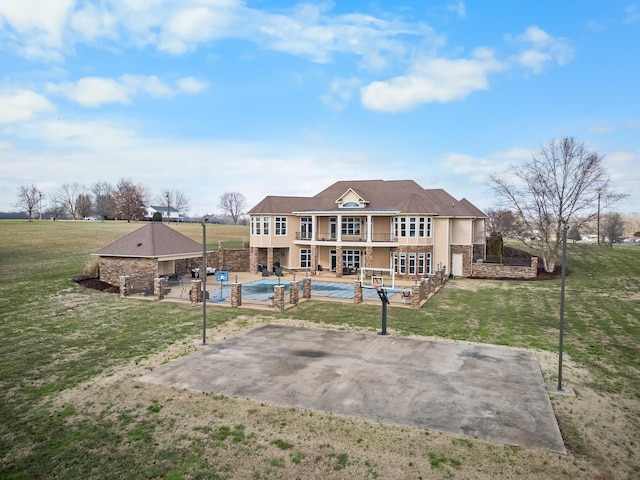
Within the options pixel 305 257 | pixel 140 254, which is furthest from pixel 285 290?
pixel 140 254

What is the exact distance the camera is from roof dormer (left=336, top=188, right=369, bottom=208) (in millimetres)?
36094

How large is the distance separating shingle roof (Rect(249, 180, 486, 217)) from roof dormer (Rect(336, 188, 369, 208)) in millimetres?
715

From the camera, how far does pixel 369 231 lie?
113 ft

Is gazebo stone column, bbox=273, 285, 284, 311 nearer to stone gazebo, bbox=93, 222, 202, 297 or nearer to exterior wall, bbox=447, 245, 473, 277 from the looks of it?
stone gazebo, bbox=93, 222, 202, 297

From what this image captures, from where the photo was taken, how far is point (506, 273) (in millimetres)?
34750

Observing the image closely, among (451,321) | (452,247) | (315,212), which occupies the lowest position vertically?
(451,321)

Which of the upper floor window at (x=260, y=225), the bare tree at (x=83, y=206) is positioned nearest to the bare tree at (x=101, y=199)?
the bare tree at (x=83, y=206)

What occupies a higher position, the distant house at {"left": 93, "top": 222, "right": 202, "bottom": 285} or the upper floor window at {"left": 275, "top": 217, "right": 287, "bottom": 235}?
the upper floor window at {"left": 275, "top": 217, "right": 287, "bottom": 235}

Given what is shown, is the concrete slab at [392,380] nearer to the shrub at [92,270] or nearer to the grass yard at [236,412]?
the grass yard at [236,412]

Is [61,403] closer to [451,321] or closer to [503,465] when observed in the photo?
[503,465]

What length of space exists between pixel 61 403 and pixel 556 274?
37.7 meters

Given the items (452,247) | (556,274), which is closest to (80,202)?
(452,247)

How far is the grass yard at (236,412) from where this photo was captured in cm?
722

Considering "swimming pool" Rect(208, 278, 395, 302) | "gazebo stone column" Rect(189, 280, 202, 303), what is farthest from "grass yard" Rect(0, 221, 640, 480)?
"swimming pool" Rect(208, 278, 395, 302)
